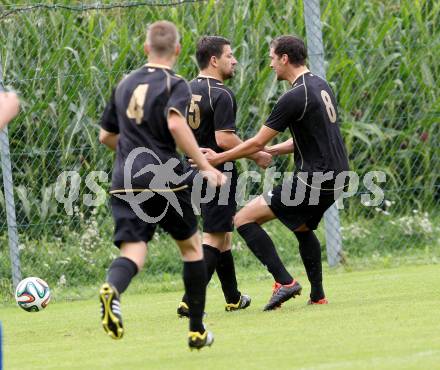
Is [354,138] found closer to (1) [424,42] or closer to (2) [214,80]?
(1) [424,42]

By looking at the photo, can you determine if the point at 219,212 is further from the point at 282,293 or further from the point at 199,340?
the point at 199,340

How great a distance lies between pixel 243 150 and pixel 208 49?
80 cm

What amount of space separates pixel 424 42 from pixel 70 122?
4.05 meters

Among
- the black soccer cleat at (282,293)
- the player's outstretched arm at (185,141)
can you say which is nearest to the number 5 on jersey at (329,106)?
the black soccer cleat at (282,293)

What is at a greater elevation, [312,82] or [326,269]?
[312,82]

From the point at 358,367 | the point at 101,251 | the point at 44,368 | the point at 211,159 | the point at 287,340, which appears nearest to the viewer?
the point at 358,367

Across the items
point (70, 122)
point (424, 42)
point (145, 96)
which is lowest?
A: point (70, 122)

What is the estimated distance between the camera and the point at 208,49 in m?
8.60

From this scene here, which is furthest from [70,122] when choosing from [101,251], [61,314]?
[61,314]

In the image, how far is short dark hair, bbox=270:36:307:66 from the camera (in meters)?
8.57

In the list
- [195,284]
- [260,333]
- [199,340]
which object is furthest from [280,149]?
[199,340]

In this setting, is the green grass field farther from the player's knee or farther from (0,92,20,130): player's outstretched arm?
(0,92,20,130): player's outstretched arm

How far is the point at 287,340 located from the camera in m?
6.85

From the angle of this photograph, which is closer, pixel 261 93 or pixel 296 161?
pixel 296 161
